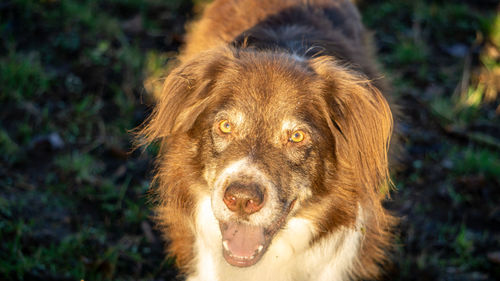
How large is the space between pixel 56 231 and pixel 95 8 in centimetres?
291

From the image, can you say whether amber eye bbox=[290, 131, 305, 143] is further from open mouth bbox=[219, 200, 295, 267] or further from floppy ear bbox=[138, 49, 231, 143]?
floppy ear bbox=[138, 49, 231, 143]

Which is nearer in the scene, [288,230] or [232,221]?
[232,221]

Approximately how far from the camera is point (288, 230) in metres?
3.29

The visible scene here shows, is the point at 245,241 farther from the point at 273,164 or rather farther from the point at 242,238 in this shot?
the point at 273,164

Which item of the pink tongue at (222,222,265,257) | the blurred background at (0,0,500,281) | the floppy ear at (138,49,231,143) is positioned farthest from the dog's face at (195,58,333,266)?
the blurred background at (0,0,500,281)

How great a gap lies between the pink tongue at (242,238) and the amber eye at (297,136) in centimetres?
52

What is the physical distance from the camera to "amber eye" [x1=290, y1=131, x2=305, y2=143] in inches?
119

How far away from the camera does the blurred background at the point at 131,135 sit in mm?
4020

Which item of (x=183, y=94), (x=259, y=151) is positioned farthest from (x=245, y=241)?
(x=183, y=94)

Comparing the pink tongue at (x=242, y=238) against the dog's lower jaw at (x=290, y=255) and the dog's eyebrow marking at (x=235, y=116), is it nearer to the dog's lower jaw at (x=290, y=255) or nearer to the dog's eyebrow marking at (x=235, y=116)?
the dog's lower jaw at (x=290, y=255)

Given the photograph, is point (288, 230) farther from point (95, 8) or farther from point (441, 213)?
point (95, 8)

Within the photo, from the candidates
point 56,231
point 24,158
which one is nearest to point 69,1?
point 24,158

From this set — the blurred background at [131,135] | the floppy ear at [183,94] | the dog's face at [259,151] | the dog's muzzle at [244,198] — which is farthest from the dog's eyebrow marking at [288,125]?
the blurred background at [131,135]

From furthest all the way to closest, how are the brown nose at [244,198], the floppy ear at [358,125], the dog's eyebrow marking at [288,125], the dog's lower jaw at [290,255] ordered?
the dog's lower jaw at [290,255]
the floppy ear at [358,125]
the dog's eyebrow marking at [288,125]
the brown nose at [244,198]
